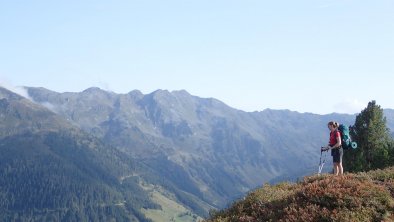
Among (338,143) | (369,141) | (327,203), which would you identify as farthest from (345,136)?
(369,141)

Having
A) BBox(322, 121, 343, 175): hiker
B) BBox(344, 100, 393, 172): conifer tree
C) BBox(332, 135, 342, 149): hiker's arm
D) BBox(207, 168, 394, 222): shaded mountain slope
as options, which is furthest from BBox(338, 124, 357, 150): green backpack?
BBox(344, 100, 393, 172): conifer tree

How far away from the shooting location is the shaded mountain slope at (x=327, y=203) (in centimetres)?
1262

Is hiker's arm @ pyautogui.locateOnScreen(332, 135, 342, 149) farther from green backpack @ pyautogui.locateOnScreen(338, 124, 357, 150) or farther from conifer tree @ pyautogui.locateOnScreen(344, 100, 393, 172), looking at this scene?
conifer tree @ pyautogui.locateOnScreen(344, 100, 393, 172)

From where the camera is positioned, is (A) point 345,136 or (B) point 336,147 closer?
(B) point 336,147

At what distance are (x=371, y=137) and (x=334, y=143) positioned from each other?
36.6 metres

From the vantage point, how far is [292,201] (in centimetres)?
1433

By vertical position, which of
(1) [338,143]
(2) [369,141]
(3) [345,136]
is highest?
(3) [345,136]

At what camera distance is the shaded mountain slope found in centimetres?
1262

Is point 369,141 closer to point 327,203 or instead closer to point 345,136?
point 345,136

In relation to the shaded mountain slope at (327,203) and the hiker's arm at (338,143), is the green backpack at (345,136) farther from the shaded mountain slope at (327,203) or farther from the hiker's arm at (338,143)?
the shaded mountain slope at (327,203)

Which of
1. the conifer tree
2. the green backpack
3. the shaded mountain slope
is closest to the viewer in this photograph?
the shaded mountain slope

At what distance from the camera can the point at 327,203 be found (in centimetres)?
1344

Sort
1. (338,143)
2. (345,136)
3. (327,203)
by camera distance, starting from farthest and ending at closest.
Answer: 1. (345,136)
2. (338,143)
3. (327,203)

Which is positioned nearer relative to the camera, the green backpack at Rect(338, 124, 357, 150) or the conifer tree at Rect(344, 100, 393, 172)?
the green backpack at Rect(338, 124, 357, 150)
